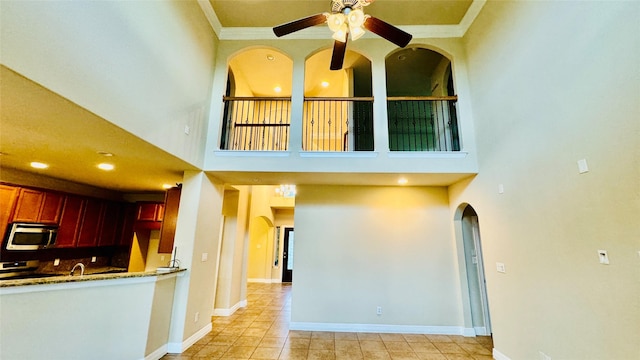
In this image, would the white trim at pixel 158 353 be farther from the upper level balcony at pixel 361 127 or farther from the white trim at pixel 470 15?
the white trim at pixel 470 15

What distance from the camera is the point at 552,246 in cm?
245

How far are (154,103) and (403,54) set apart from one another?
15.3ft

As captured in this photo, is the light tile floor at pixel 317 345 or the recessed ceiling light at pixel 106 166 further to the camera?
the recessed ceiling light at pixel 106 166

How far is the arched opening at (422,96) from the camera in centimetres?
490

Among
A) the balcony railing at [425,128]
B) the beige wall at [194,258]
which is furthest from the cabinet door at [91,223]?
the balcony railing at [425,128]

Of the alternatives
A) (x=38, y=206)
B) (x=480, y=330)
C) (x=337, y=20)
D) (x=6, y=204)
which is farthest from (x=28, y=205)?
(x=480, y=330)

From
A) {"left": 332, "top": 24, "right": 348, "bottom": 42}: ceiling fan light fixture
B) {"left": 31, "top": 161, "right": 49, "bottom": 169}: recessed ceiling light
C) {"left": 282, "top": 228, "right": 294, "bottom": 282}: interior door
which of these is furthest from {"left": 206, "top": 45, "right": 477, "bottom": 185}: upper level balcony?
{"left": 282, "top": 228, "right": 294, "bottom": 282}: interior door

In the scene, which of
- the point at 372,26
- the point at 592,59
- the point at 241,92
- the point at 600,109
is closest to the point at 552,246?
the point at 600,109

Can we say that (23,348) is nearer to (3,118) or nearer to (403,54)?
(3,118)

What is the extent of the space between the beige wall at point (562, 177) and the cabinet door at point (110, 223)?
7.01 metres

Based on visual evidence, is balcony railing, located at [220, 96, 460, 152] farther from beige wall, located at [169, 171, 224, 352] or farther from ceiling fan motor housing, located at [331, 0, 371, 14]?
ceiling fan motor housing, located at [331, 0, 371, 14]

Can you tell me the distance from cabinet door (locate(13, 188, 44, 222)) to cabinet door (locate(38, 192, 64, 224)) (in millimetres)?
63

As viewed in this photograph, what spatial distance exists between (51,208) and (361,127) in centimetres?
604

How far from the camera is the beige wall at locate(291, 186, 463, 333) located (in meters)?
4.25
